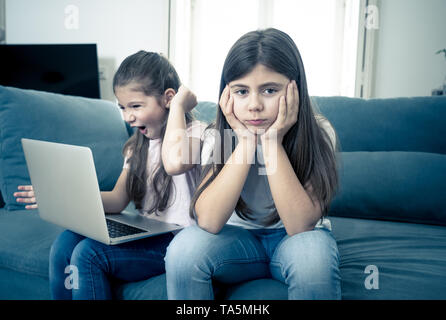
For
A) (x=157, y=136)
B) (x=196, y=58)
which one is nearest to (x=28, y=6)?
(x=196, y=58)

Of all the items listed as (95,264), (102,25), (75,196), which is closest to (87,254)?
(95,264)

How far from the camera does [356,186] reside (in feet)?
4.08

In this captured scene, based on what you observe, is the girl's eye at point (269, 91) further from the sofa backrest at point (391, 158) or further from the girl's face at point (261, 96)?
the sofa backrest at point (391, 158)

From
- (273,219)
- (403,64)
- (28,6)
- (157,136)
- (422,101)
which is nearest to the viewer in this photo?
(273,219)

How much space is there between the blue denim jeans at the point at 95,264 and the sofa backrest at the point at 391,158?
2.36 feet

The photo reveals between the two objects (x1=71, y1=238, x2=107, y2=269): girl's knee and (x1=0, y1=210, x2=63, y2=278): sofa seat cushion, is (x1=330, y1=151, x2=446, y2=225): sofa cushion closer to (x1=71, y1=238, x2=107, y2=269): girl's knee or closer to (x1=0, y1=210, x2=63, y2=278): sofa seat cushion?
(x1=71, y1=238, x2=107, y2=269): girl's knee

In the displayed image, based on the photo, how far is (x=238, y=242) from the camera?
0.73m

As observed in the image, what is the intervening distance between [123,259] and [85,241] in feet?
0.30

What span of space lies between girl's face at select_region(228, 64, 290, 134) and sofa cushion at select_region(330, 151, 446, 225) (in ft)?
1.83

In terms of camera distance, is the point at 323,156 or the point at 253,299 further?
the point at 323,156

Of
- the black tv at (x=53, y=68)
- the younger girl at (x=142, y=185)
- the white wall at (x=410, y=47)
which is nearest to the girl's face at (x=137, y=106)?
the younger girl at (x=142, y=185)

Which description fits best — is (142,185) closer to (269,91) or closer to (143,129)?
(143,129)

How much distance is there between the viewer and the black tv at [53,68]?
94.0 inches

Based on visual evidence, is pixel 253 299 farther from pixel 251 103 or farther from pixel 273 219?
pixel 251 103
